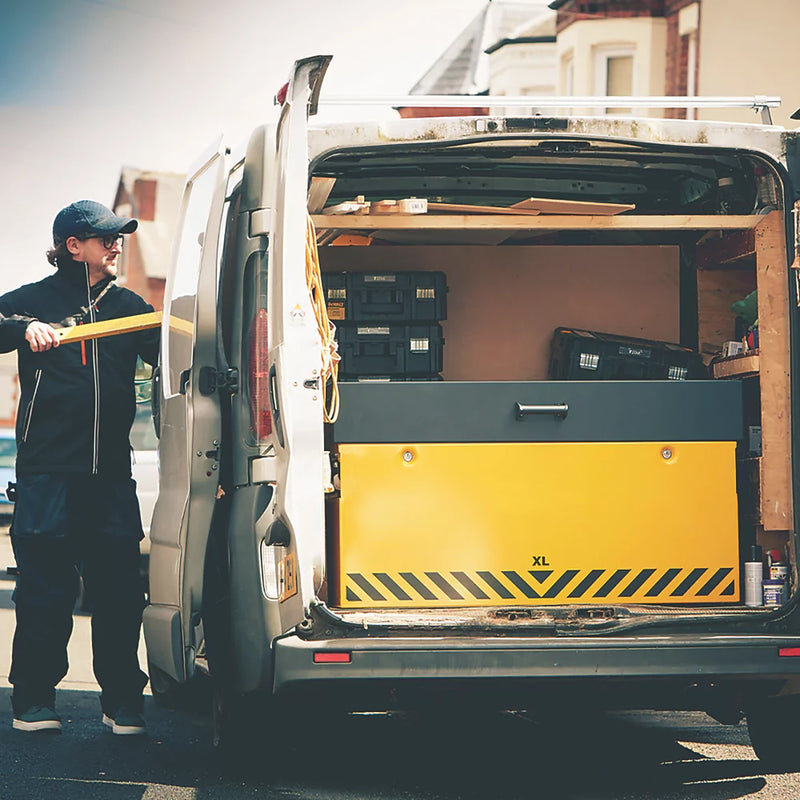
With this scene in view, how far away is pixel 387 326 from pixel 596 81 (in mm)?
19422

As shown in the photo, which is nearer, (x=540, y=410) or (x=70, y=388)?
(x=540, y=410)

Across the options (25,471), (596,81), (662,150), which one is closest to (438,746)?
(25,471)

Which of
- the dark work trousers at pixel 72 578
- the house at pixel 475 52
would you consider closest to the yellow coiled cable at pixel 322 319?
the dark work trousers at pixel 72 578

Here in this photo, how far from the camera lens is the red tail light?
4.81 m

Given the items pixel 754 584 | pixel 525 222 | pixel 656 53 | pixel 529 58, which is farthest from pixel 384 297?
pixel 529 58

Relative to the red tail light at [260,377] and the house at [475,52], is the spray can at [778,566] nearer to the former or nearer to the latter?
the red tail light at [260,377]

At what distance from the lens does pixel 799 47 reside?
2103 cm

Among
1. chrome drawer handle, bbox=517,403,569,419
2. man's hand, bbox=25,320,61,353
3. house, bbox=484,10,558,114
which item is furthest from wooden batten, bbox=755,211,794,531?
house, bbox=484,10,558,114

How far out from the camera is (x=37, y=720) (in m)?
5.79

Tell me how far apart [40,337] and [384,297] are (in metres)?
1.57

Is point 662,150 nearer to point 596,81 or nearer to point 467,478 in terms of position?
point 467,478

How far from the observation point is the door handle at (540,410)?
17.1 ft

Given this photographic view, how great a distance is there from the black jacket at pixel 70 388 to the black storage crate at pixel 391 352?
906 millimetres

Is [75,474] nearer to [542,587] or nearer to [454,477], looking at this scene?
[454,477]
